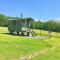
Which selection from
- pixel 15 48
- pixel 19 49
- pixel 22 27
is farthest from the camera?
pixel 22 27

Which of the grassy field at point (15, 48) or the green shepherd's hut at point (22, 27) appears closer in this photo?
the grassy field at point (15, 48)

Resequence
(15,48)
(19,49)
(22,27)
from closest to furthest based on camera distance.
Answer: (19,49) < (15,48) < (22,27)

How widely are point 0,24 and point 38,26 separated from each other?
24.7 meters

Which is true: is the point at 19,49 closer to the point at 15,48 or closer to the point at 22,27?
the point at 15,48

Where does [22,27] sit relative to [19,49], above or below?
above

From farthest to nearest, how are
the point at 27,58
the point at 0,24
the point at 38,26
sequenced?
the point at 0,24 → the point at 38,26 → the point at 27,58

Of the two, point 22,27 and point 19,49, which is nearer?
point 19,49

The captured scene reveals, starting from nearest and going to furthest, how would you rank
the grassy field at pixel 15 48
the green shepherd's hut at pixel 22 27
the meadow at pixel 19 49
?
1. the grassy field at pixel 15 48
2. the meadow at pixel 19 49
3. the green shepherd's hut at pixel 22 27

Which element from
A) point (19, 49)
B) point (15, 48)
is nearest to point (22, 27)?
point (15, 48)

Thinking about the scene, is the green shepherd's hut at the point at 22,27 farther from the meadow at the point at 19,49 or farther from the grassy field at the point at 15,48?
the grassy field at the point at 15,48

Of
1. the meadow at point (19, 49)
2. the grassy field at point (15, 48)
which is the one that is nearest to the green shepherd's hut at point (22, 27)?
the meadow at point (19, 49)

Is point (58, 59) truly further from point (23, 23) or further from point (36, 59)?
point (23, 23)

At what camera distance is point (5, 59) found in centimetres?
1437

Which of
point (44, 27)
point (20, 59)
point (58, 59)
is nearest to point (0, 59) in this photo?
point (20, 59)
